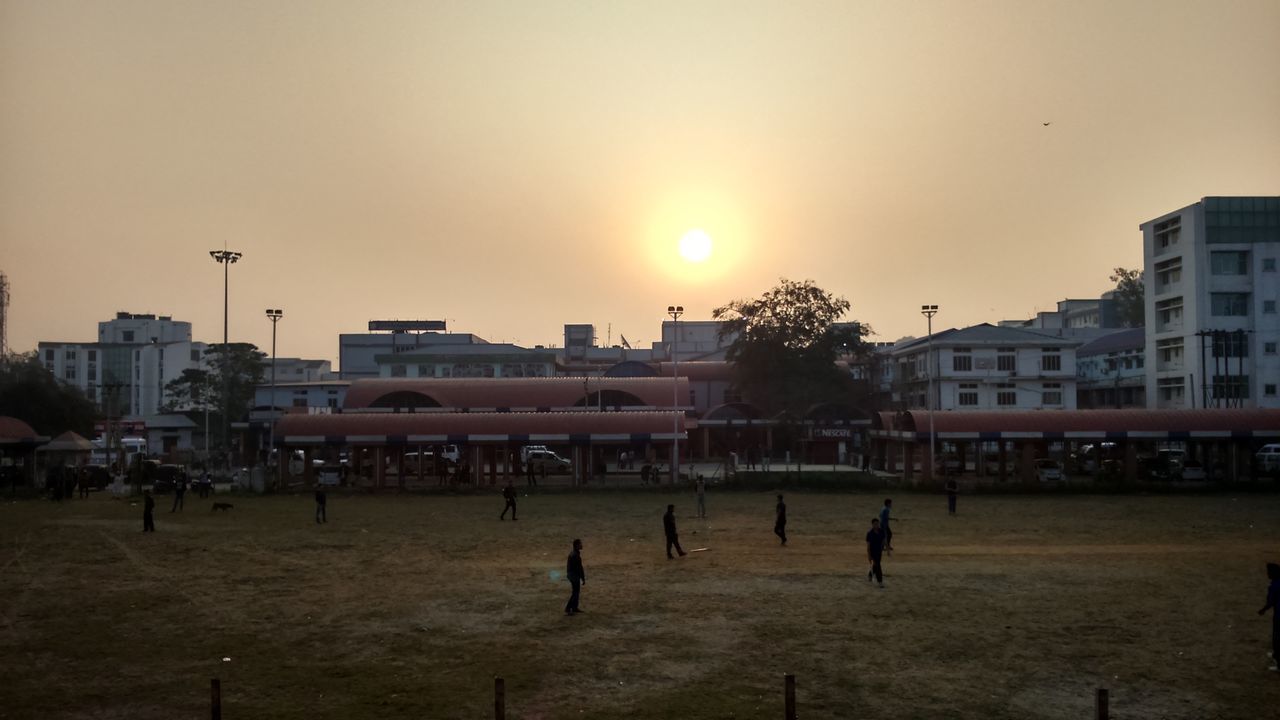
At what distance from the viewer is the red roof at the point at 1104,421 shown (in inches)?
2173

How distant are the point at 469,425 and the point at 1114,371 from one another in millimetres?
68478

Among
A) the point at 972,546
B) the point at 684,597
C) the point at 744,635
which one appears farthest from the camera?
the point at 972,546

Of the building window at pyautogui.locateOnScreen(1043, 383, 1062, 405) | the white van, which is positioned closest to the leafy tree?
the building window at pyautogui.locateOnScreen(1043, 383, 1062, 405)

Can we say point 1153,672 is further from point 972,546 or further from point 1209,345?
point 1209,345

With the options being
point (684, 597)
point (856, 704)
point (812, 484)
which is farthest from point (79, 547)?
point (812, 484)

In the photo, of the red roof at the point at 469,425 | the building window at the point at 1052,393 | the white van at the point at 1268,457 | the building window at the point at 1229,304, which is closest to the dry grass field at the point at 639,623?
the red roof at the point at 469,425

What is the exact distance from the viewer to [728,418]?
8331 cm

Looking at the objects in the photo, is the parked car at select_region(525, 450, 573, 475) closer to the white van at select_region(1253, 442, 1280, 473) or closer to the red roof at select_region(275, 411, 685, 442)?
the red roof at select_region(275, 411, 685, 442)

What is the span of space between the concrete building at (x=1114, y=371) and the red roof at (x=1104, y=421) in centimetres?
3464

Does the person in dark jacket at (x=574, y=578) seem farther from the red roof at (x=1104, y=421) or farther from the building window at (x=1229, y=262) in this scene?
the building window at (x=1229, y=262)

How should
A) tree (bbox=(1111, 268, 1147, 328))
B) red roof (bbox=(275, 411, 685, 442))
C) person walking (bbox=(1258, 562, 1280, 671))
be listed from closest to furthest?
person walking (bbox=(1258, 562, 1280, 671))
red roof (bbox=(275, 411, 685, 442))
tree (bbox=(1111, 268, 1147, 328))

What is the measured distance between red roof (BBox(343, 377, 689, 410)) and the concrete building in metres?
41.6

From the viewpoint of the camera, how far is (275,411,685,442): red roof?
5794cm

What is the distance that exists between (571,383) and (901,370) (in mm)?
35100
